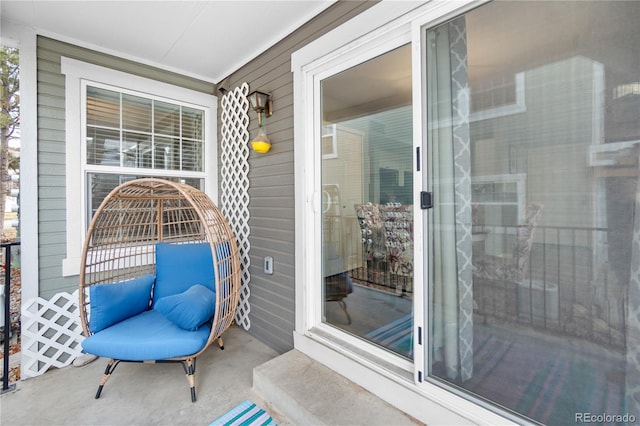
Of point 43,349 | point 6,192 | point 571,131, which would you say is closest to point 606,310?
point 571,131

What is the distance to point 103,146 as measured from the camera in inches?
107

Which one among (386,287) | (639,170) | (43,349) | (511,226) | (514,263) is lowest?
(43,349)

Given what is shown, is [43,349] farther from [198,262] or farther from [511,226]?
[511,226]

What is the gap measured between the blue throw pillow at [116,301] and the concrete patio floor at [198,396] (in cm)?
48

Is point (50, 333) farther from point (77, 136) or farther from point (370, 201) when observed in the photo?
point (370, 201)

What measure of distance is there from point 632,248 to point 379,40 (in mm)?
1610

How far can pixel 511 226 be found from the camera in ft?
4.23

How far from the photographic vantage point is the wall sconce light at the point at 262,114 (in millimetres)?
2557

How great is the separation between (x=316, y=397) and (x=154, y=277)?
1739mm

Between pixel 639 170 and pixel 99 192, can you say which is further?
pixel 99 192

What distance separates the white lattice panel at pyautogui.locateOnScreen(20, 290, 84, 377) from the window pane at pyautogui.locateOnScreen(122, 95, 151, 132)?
1614 mm

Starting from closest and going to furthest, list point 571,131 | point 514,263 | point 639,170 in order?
point 639,170 < point 571,131 < point 514,263
